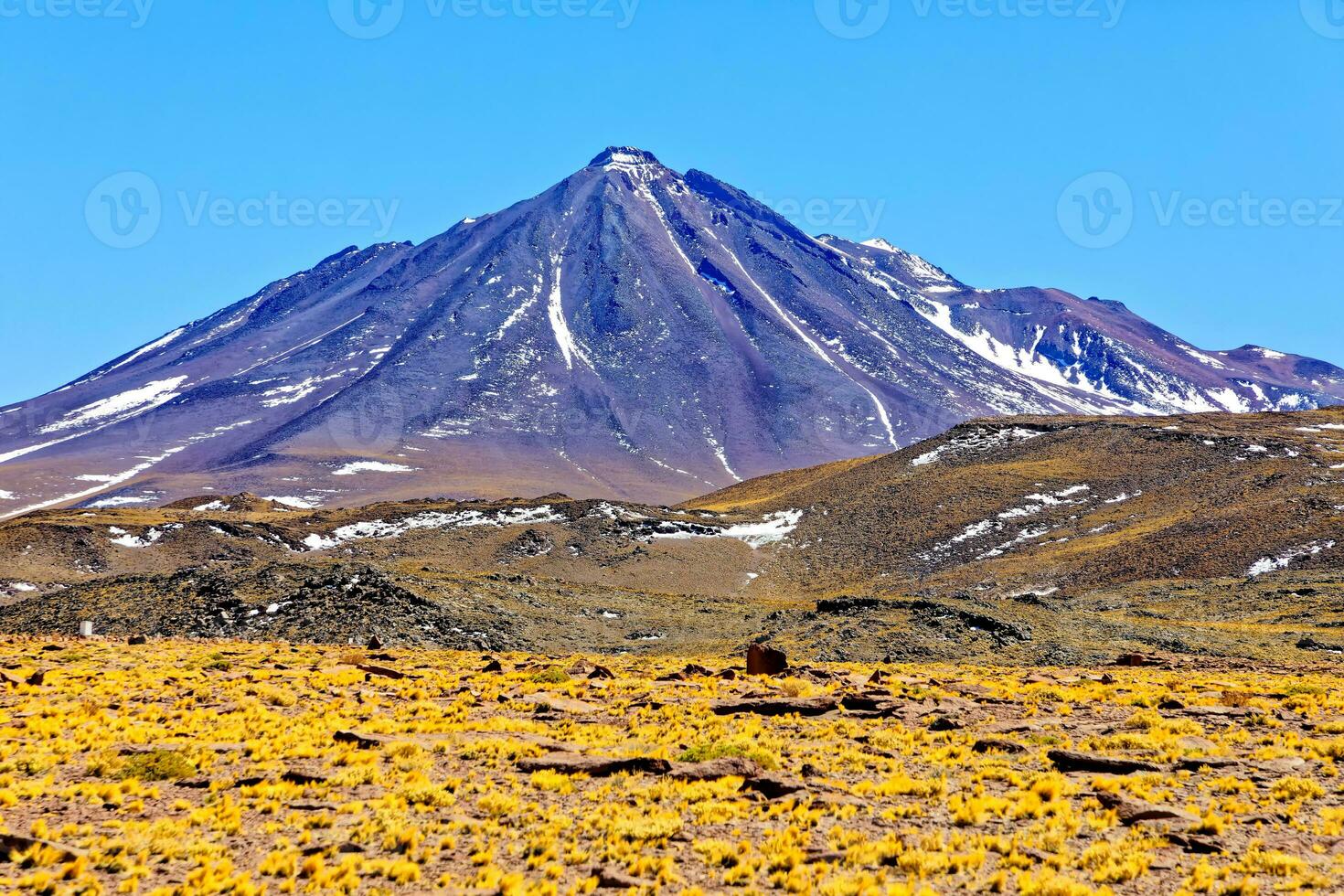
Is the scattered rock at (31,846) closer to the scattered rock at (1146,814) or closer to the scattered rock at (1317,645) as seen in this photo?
the scattered rock at (1146,814)

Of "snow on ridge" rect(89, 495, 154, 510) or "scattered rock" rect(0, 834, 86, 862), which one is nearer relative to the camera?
"scattered rock" rect(0, 834, 86, 862)

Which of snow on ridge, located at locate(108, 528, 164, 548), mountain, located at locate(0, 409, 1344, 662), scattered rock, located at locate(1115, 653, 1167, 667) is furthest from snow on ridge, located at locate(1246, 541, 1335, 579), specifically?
snow on ridge, located at locate(108, 528, 164, 548)

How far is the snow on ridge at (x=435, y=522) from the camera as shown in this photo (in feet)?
297

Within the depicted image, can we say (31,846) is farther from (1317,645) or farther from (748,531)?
(748,531)

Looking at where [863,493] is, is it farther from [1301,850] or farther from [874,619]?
[1301,850]

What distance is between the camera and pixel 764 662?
2856 centimetres

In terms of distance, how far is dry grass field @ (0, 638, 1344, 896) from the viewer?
416 inches

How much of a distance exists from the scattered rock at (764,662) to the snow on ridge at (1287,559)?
43.6 metres

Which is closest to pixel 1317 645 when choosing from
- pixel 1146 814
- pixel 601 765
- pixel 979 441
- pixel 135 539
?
pixel 1146 814

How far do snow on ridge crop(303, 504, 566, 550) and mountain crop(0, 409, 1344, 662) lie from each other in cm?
32

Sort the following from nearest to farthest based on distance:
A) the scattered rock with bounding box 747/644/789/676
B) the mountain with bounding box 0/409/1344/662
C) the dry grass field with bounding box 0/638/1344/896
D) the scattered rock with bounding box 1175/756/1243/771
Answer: the dry grass field with bounding box 0/638/1344/896
the scattered rock with bounding box 1175/756/1243/771
the scattered rock with bounding box 747/644/789/676
the mountain with bounding box 0/409/1344/662

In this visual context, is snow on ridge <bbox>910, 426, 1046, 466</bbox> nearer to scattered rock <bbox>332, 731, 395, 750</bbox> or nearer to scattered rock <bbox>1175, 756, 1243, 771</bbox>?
scattered rock <bbox>1175, 756, 1243, 771</bbox>

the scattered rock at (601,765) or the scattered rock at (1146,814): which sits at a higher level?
the scattered rock at (601,765)

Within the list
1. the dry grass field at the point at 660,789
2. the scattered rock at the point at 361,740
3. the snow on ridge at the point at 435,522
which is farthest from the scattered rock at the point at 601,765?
the snow on ridge at the point at 435,522
